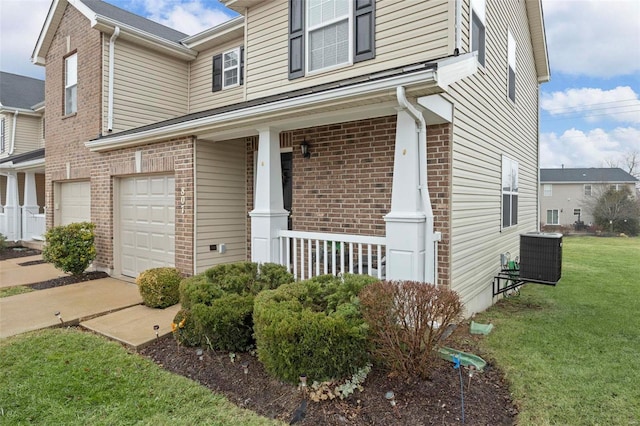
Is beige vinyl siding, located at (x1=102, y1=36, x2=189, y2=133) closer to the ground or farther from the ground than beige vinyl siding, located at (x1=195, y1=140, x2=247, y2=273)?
farther from the ground

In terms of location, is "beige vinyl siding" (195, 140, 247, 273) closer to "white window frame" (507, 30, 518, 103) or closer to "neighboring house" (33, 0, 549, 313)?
"neighboring house" (33, 0, 549, 313)

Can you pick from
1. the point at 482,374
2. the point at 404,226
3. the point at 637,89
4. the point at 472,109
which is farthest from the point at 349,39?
the point at 637,89

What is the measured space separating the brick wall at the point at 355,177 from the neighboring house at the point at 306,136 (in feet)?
0.08

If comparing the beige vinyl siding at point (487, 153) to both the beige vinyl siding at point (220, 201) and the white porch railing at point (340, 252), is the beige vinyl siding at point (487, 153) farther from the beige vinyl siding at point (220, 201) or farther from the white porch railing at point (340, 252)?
the beige vinyl siding at point (220, 201)

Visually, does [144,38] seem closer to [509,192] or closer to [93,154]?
[93,154]

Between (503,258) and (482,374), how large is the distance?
4935 millimetres

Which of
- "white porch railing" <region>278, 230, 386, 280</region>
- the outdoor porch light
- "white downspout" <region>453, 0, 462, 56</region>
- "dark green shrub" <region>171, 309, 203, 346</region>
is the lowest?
"dark green shrub" <region>171, 309, 203, 346</region>

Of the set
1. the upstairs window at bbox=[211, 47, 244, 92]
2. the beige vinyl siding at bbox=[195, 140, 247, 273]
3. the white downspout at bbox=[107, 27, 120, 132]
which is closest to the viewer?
the beige vinyl siding at bbox=[195, 140, 247, 273]

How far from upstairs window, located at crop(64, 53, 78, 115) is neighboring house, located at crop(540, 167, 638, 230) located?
38007 mm

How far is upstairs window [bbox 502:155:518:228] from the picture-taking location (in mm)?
8195

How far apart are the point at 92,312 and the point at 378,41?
6.30 m

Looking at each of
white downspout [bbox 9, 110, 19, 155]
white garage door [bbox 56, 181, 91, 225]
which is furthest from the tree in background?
white downspout [bbox 9, 110, 19, 155]

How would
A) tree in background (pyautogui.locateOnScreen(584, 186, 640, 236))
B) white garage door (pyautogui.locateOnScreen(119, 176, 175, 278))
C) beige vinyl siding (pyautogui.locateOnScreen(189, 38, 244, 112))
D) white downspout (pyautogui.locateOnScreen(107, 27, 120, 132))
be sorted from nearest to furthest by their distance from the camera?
white garage door (pyautogui.locateOnScreen(119, 176, 175, 278)) → white downspout (pyautogui.locateOnScreen(107, 27, 120, 132)) → beige vinyl siding (pyautogui.locateOnScreen(189, 38, 244, 112)) → tree in background (pyautogui.locateOnScreen(584, 186, 640, 236))

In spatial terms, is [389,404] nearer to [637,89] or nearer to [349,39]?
[349,39]
